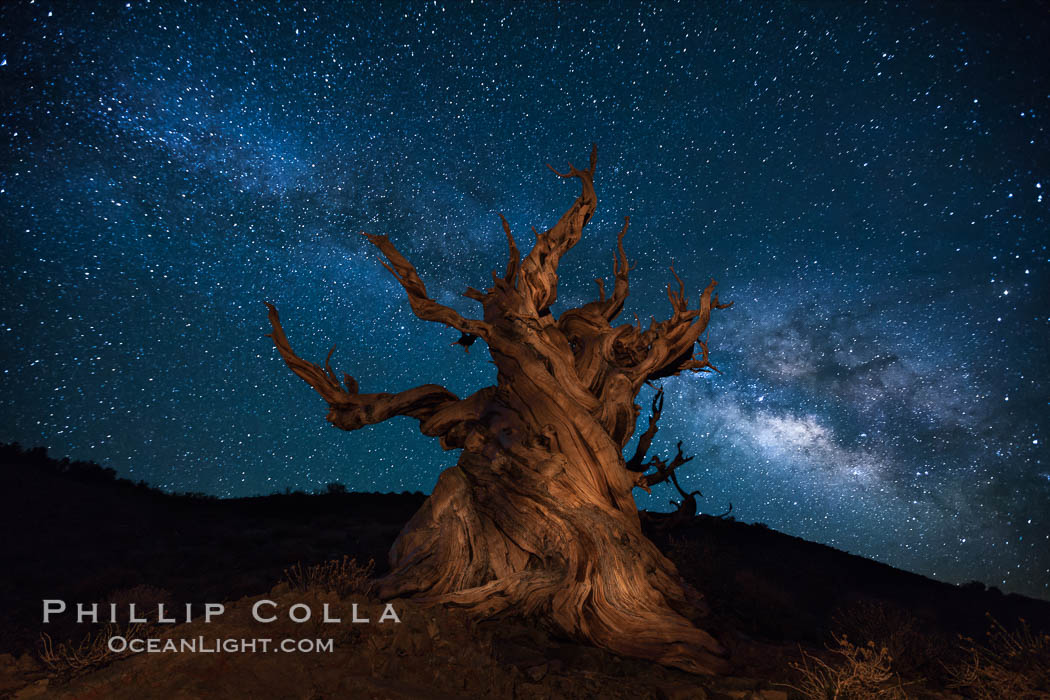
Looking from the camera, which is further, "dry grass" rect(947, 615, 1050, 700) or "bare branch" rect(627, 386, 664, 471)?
"bare branch" rect(627, 386, 664, 471)

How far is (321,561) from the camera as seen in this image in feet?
45.9

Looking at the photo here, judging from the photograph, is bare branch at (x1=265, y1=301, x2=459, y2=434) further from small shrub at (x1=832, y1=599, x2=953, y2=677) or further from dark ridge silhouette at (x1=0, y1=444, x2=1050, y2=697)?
small shrub at (x1=832, y1=599, x2=953, y2=677)

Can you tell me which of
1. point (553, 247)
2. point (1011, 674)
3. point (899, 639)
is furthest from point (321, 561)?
point (1011, 674)

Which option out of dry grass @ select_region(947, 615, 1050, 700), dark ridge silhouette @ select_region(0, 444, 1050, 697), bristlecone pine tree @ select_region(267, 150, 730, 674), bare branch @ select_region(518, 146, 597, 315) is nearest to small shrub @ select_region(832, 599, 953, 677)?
dark ridge silhouette @ select_region(0, 444, 1050, 697)

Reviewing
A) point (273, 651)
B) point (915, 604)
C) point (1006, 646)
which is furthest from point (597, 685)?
point (915, 604)

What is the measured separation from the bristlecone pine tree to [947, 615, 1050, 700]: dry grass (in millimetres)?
2339

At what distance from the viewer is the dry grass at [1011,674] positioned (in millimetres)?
4846

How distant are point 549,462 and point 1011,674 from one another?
17.6 feet

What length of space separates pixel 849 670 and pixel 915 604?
56.6 feet

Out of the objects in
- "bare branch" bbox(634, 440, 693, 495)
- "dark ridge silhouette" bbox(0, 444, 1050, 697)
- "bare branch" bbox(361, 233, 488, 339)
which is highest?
"bare branch" bbox(361, 233, 488, 339)

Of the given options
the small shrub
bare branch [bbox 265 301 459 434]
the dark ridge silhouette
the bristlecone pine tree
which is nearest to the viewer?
the small shrub

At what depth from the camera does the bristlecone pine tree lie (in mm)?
7148

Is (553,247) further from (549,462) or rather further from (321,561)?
(321,561)

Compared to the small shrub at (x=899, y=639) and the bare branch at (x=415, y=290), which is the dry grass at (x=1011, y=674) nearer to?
the small shrub at (x=899, y=639)
